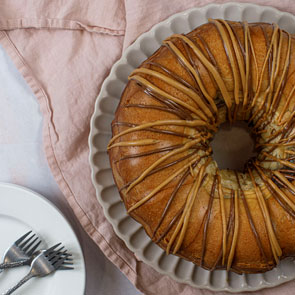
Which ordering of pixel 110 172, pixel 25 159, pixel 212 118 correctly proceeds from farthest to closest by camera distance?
1. pixel 25 159
2. pixel 110 172
3. pixel 212 118

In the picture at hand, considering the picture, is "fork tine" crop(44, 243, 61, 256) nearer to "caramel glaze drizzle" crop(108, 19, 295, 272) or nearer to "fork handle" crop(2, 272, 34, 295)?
"fork handle" crop(2, 272, 34, 295)

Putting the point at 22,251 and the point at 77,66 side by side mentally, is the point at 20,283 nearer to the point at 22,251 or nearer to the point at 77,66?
the point at 22,251

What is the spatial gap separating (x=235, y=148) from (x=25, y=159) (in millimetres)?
659

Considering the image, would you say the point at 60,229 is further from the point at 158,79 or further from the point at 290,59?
the point at 290,59

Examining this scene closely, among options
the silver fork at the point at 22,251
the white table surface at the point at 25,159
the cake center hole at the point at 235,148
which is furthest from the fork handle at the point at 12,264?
the cake center hole at the point at 235,148

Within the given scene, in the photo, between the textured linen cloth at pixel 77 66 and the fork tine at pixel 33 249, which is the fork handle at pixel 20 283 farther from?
the textured linen cloth at pixel 77 66

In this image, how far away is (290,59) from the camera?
40.4 inches

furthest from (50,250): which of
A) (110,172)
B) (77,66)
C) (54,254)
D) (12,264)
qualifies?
(77,66)

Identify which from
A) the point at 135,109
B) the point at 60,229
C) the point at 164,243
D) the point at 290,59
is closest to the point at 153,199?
the point at 164,243

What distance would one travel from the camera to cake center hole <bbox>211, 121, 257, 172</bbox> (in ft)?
4.23

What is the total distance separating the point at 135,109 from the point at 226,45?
0.27 meters

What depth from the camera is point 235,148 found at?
4.23ft

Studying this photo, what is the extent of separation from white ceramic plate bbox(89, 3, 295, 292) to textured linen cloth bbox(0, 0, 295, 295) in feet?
0.20

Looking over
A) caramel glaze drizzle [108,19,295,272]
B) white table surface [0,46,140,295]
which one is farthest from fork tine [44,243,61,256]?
caramel glaze drizzle [108,19,295,272]
